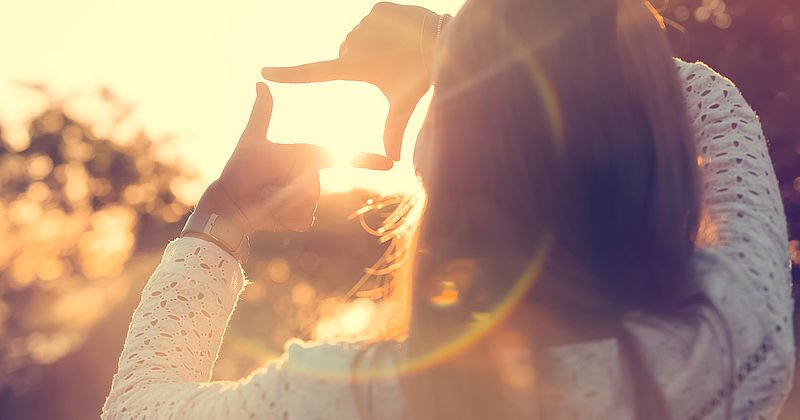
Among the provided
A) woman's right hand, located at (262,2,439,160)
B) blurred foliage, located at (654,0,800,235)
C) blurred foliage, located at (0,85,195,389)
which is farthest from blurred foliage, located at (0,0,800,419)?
woman's right hand, located at (262,2,439,160)

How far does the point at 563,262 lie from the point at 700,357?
0.77 feet

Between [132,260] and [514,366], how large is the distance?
1412 inches

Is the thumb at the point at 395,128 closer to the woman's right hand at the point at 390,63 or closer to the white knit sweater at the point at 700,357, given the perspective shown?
the woman's right hand at the point at 390,63

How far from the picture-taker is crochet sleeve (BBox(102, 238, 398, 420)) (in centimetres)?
128

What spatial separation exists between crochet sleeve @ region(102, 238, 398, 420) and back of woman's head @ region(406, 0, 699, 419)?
0.13m

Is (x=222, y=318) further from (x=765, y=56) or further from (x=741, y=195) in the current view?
(x=765, y=56)

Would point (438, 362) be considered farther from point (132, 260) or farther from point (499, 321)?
point (132, 260)

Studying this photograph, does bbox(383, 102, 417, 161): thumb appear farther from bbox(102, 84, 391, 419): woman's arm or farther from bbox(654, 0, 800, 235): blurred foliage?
bbox(654, 0, 800, 235): blurred foliage

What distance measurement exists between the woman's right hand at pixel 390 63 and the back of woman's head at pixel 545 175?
1.91 ft

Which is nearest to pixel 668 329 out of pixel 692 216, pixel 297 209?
pixel 692 216

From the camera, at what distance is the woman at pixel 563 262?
4.14 feet

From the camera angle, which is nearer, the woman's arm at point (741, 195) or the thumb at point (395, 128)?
the woman's arm at point (741, 195)

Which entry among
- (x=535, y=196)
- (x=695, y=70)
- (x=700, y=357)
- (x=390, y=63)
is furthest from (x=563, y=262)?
(x=390, y=63)

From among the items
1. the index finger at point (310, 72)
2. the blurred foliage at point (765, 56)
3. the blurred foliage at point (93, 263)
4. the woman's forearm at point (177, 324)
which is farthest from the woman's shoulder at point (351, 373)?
the blurred foliage at point (93, 263)
